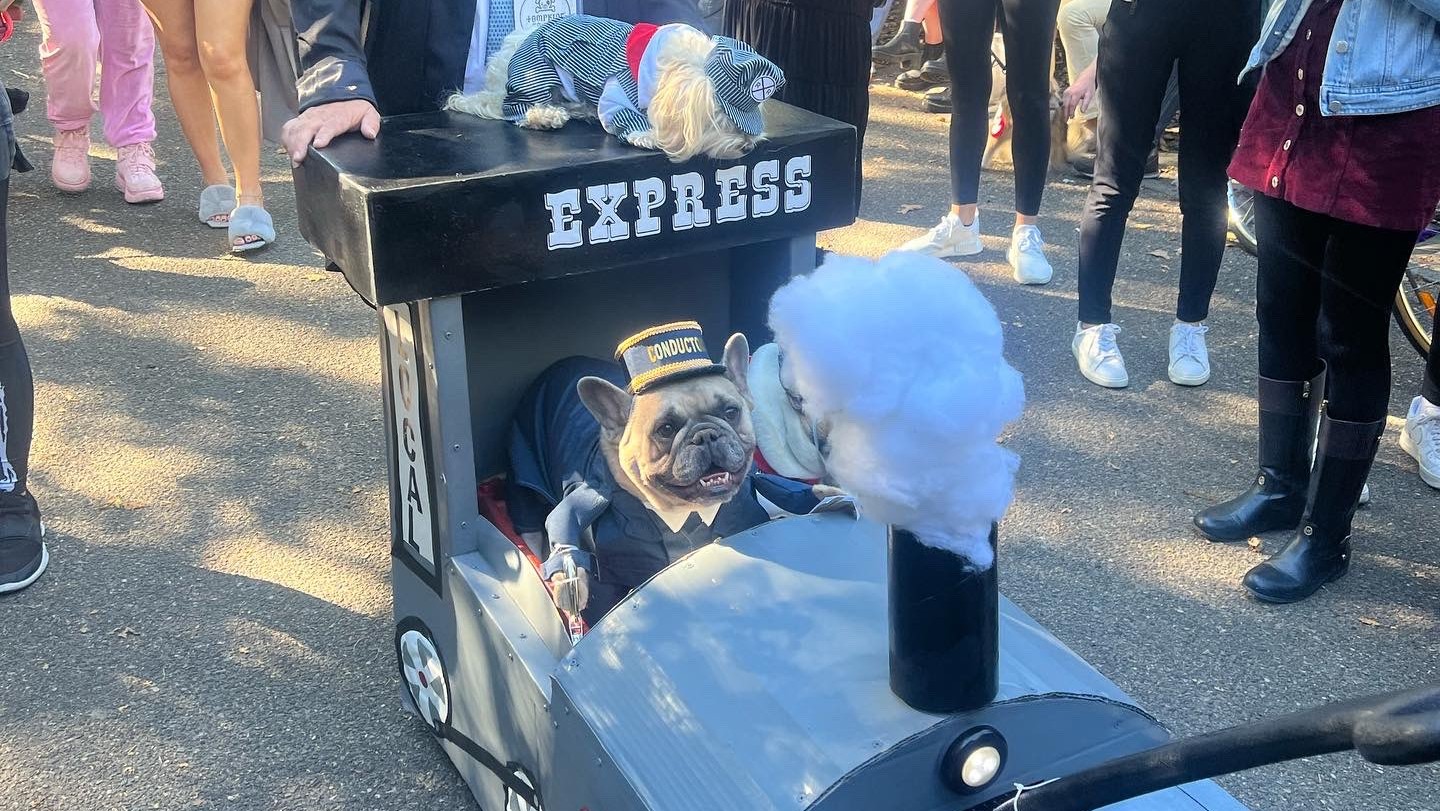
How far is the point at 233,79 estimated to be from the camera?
4477 mm

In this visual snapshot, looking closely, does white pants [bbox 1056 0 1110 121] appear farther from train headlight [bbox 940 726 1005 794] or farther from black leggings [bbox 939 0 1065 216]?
train headlight [bbox 940 726 1005 794]

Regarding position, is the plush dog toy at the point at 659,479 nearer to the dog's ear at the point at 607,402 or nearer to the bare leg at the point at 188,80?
the dog's ear at the point at 607,402

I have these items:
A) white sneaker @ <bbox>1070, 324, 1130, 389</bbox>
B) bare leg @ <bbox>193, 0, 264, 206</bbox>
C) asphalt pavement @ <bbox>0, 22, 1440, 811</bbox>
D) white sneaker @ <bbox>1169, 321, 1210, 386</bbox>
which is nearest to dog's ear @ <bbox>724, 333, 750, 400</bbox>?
asphalt pavement @ <bbox>0, 22, 1440, 811</bbox>

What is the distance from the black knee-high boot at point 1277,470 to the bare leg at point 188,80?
12.5ft

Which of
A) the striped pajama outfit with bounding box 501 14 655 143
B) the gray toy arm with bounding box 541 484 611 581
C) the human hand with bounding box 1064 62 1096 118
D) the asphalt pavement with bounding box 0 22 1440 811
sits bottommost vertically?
the asphalt pavement with bounding box 0 22 1440 811

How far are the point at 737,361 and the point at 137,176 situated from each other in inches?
158

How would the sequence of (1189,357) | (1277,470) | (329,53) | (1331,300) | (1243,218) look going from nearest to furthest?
(329,53) → (1331,300) → (1277,470) → (1189,357) → (1243,218)

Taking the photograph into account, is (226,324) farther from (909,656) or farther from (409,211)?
(909,656)

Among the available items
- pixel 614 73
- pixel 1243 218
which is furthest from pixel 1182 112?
pixel 614 73

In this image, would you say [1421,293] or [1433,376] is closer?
[1433,376]

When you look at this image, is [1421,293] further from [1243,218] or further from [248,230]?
[248,230]

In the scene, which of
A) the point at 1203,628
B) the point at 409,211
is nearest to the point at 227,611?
the point at 409,211

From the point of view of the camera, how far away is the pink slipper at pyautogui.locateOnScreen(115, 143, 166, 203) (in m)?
5.07

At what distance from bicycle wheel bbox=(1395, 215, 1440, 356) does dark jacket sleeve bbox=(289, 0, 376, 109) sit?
3.12m
